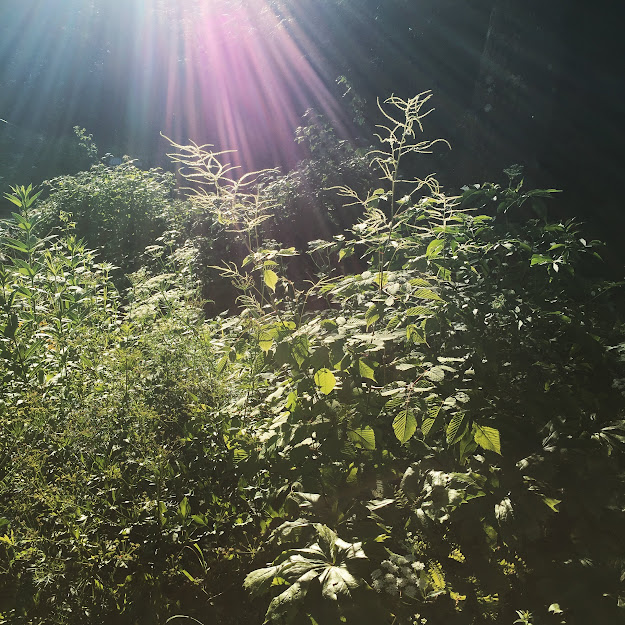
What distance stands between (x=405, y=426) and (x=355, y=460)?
18.8 inches

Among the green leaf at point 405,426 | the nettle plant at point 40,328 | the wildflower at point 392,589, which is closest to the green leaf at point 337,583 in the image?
the wildflower at point 392,589

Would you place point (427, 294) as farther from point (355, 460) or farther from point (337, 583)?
point (337, 583)

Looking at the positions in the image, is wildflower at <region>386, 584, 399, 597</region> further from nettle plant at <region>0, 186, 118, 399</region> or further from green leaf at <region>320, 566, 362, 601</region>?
nettle plant at <region>0, 186, 118, 399</region>

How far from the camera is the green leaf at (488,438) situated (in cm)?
142

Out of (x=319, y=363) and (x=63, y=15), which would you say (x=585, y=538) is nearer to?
(x=319, y=363)

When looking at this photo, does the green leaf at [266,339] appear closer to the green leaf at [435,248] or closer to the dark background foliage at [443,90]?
the green leaf at [435,248]

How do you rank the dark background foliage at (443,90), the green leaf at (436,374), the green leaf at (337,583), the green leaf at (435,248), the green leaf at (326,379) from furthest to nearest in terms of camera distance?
the dark background foliage at (443,90) < the green leaf at (435,248) < the green leaf at (326,379) < the green leaf at (436,374) < the green leaf at (337,583)

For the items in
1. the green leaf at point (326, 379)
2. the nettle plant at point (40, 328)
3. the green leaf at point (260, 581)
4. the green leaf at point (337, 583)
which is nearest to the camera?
the green leaf at point (337, 583)

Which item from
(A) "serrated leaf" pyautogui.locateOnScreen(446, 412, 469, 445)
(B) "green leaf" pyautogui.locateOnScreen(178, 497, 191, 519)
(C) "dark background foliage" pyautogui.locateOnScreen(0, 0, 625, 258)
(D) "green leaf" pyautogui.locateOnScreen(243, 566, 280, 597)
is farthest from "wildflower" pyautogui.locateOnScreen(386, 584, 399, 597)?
(C) "dark background foliage" pyautogui.locateOnScreen(0, 0, 625, 258)

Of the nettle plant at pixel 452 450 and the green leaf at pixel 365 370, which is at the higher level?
the green leaf at pixel 365 370

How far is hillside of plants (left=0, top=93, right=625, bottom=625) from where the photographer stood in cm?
147

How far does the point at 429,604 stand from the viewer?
1.67m

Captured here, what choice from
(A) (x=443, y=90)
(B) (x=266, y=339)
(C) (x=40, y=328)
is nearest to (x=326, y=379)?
(B) (x=266, y=339)

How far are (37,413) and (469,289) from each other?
1865 millimetres
